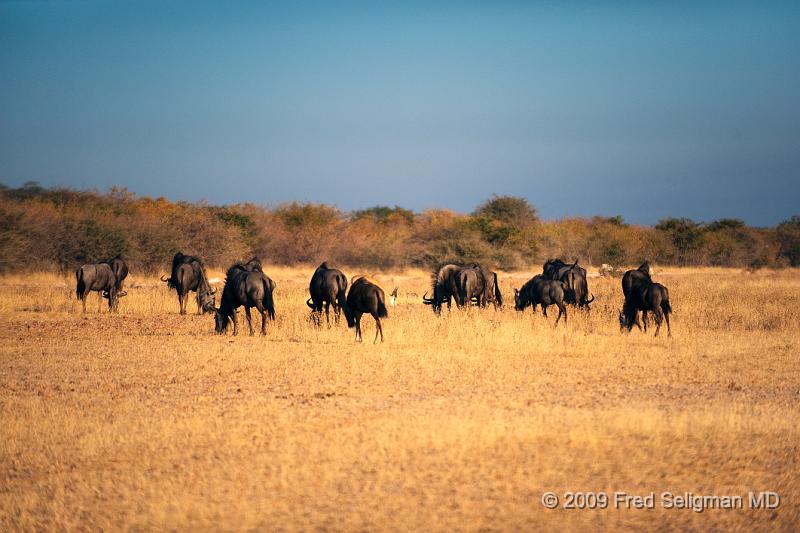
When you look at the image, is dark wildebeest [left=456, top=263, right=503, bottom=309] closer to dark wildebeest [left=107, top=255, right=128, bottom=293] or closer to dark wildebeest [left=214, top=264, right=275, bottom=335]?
dark wildebeest [left=214, top=264, right=275, bottom=335]

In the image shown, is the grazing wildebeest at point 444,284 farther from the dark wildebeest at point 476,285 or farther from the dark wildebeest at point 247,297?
the dark wildebeest at point 247,297

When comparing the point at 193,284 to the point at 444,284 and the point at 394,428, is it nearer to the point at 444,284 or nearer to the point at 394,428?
the point at 444,284

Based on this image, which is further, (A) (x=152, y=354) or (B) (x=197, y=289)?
(B) (x=197, y=289)

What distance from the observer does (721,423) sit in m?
8.37

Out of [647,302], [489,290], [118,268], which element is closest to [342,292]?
[489,290]

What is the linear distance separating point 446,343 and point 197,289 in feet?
31.0

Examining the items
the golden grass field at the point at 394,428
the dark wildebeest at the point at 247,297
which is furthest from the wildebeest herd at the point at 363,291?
the golden grass field at the point at 394,428

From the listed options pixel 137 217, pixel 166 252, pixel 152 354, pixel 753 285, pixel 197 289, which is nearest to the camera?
pixel 152 354

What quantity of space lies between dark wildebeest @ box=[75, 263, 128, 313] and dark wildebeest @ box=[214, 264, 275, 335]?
19.4 ft

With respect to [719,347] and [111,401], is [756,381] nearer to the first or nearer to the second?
[719,347]

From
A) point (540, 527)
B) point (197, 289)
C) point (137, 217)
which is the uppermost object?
point (137, 217)

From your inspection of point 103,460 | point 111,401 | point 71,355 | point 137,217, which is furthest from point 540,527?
point 137,217

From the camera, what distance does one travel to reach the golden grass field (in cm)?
610

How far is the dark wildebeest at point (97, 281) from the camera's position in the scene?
69.8 ft
